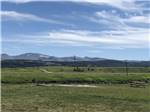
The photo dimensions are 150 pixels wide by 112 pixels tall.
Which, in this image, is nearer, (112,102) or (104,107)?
(104,107)

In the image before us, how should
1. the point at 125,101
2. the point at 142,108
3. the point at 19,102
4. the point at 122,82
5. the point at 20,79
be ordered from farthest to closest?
the point at 122,82, the point at 20,79, the point at 125,101, the point at 19,102, the point at 142,108

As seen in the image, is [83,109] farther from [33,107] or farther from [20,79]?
[20,79]

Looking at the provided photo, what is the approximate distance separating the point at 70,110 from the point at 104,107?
377cm

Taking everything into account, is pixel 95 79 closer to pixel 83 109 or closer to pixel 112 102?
pixel 112 102

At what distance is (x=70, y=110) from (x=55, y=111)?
4.13ft

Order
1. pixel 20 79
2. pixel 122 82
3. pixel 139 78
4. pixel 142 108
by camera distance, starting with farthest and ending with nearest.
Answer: pixel 139 78
pixel 122 82
pixel 20 79
pixel 142 108

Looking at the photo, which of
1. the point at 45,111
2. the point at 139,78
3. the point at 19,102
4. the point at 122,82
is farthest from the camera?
the point at 139,78

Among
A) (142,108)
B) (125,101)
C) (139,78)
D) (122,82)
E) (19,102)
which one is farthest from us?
(139,78)

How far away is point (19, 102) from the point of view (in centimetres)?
3588

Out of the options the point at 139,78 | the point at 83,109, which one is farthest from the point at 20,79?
the point at 83,109

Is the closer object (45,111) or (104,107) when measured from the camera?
(45,111)

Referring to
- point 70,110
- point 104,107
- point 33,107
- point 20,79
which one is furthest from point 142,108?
point 20,79

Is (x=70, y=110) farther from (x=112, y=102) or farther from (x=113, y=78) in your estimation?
(x=113, y=78)

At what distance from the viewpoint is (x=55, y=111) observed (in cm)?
3078
